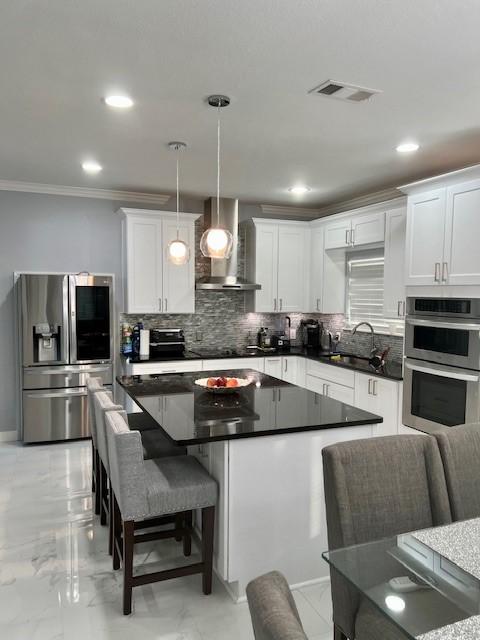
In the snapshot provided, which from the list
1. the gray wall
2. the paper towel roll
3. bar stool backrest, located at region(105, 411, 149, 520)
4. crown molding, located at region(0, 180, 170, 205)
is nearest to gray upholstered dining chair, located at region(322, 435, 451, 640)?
bar stool backrest, located at region(105, 411, 149, 520)

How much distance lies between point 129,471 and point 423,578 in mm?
1353

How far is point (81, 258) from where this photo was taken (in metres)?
5.18

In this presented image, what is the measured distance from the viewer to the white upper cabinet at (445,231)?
129 inches

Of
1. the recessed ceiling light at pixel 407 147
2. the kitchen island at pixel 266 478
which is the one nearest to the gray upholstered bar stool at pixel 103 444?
the kitchen island at pixel 266 478

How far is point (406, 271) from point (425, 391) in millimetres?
960

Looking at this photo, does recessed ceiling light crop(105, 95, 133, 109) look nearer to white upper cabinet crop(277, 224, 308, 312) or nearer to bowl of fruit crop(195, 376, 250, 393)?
bowl of fruit crop(195, 376, 250, 393)

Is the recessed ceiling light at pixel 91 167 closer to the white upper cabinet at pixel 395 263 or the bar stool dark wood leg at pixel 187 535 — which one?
the white upper cabinet at pixel 395 263

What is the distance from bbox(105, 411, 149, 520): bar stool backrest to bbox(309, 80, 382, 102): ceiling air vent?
1959 millimetres

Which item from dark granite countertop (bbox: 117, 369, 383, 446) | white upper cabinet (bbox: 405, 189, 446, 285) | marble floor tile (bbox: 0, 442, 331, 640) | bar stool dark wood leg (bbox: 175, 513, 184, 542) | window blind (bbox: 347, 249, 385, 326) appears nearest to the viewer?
marble floor tile (bbox: 0, 442, 331, 640)

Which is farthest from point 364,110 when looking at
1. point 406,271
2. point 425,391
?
point 425,391

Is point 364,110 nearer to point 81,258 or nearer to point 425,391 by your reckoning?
point 425,391

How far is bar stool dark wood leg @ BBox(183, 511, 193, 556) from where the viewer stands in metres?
2.67

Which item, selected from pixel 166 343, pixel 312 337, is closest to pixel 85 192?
pixel 166 343

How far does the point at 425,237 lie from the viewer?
12.0ft
